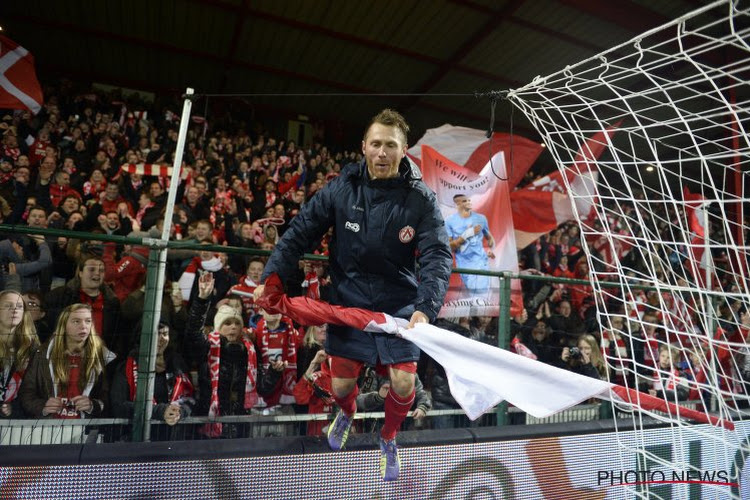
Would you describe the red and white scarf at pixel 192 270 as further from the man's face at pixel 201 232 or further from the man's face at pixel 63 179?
the man's face at pixel 63 179

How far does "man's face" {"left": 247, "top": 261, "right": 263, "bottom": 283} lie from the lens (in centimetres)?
412

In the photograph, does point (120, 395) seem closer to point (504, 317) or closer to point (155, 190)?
point (504, 317)

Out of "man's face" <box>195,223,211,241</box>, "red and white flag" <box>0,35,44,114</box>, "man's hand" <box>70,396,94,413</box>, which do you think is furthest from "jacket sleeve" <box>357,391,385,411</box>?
"red and white flag" <box>0,35,44,114</box>

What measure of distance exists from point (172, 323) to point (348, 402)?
1.64 metres

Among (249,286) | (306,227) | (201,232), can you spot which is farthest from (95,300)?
(201,232)

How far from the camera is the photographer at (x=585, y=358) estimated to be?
16.0 feet

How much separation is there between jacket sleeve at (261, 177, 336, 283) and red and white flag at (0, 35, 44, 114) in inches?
138

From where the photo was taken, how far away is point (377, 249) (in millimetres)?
2359

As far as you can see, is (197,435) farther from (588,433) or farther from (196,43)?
(196,43)

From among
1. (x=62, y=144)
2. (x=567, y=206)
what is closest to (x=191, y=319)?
(x=567, y=206)

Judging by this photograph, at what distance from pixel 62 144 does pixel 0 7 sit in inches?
198

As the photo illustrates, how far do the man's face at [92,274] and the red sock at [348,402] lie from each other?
1.95 meters

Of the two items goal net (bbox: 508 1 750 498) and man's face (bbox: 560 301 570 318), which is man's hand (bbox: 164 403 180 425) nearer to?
goal net (bbox: 508 1 750 498)

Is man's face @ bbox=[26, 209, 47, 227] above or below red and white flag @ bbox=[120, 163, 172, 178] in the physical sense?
below
